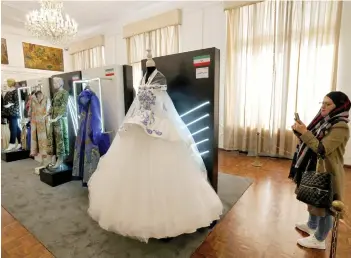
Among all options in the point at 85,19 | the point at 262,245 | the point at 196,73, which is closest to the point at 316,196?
the point at 262,245

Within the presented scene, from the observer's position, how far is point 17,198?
292cm

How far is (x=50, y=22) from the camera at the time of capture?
4.26m

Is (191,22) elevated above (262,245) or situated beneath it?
elevated above

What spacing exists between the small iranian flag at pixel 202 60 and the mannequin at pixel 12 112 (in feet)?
14.9

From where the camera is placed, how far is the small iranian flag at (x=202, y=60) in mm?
2016

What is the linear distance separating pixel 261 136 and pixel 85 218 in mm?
3656

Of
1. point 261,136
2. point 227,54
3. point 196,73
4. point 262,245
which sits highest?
point 227,54

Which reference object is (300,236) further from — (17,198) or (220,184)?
(17,198)

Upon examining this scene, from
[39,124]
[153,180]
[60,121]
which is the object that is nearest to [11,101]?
[39,124]

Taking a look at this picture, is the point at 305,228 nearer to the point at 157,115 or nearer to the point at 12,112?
the point at 157,115

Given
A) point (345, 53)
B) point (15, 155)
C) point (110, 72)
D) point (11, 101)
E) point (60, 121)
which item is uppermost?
point (345, 53)

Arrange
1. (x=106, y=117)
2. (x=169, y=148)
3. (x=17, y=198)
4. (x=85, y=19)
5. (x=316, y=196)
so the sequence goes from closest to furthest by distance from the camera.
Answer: (x=316, y=196) → (x=169, y=148) → (x=17, y=198) → (x=106, y=117) → (x=85, y=19)

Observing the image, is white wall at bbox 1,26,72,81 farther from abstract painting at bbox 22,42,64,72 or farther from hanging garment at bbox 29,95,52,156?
hanging garment at bbox 29,95,52,156

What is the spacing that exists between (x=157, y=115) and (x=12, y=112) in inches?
177
